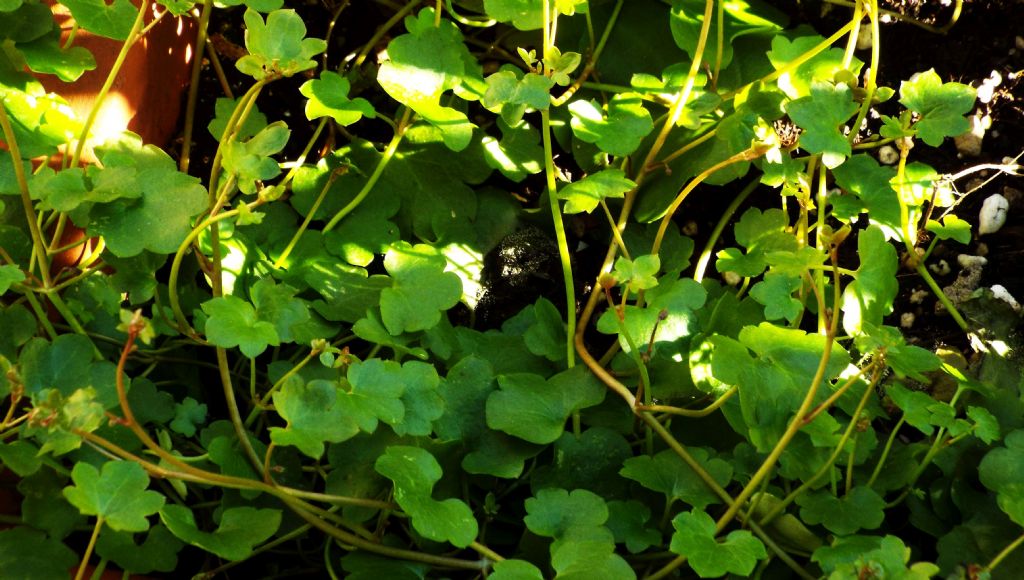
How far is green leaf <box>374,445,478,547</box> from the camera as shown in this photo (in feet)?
3.31

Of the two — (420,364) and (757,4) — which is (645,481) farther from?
(757,4)

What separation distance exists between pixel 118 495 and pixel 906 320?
1199mm

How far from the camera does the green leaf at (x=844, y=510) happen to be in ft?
3.67

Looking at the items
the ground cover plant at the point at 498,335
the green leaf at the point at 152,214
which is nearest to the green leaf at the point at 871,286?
the ground cover plant at the point at 498,335

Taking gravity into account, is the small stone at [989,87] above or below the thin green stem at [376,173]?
above

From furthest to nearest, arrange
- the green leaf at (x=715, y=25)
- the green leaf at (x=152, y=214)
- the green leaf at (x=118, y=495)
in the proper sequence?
the green leaf at (x=715, y=25) → the green leaf at (x=152, y=214) → the green leaf at (x=118, y=495)

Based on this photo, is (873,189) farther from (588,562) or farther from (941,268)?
(588,562)

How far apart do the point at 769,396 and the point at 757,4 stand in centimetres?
70

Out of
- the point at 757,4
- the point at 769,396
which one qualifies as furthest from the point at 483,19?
the point at 769,396

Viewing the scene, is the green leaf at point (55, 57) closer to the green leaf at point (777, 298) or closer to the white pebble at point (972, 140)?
the green leaf at point (777, 298)

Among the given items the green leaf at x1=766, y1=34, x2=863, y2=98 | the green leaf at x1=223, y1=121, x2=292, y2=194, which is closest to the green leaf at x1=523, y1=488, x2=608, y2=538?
the green leaf at x1=223, y1=121, x2=292, y2=194

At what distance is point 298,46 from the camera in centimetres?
105

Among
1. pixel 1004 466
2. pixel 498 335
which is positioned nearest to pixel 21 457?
pixel 498 335

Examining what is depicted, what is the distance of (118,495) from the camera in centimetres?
89
